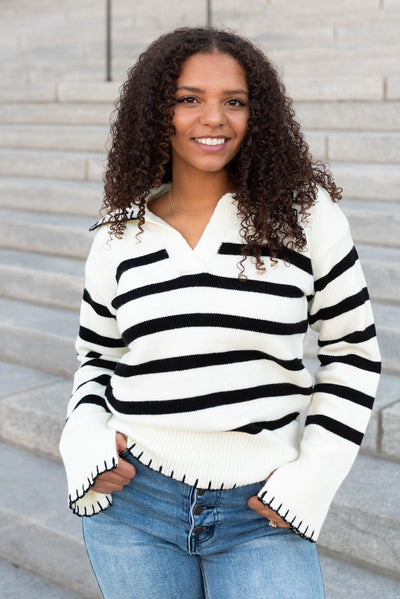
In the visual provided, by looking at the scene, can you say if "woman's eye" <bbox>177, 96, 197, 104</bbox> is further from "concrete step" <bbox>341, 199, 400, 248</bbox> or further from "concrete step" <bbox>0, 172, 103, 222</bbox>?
"concrete step" <bbox>0, 172, 103, 222</bbox>

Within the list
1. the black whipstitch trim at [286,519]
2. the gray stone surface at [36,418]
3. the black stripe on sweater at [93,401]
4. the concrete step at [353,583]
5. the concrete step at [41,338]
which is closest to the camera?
the black whipstitch trim at [286,519]

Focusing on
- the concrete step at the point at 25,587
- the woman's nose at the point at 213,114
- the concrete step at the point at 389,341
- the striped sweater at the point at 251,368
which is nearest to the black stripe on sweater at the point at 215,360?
the striped sweater at the point at 251,368

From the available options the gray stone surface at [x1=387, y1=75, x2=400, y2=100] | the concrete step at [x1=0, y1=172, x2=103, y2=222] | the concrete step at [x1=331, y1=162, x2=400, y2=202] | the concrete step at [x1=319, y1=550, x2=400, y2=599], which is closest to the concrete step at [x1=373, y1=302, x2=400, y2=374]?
the concrete step at [x1=319, y1=550, x2=400, y2=599]

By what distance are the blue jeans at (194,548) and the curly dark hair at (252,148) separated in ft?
1.48

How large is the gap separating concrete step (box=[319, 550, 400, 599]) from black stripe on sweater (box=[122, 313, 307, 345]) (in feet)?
3.89

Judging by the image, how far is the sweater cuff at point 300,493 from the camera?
1.50 m

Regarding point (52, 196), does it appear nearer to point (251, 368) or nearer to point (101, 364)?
point (101, 364)

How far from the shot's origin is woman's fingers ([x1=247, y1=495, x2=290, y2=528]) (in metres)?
1.51

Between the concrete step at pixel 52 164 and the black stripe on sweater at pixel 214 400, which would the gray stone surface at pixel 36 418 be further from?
the concrete step at pixel 52 164

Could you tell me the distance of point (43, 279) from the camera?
4441 mm

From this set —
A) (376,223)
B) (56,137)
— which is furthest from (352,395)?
(56,137)

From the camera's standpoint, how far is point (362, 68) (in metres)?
5.83

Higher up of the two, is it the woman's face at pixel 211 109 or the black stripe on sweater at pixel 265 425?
the woman's face at pixel 211 109

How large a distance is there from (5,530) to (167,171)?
5.96 ft
